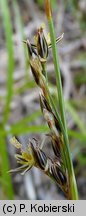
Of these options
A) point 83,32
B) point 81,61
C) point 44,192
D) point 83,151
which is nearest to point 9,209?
point 44,192

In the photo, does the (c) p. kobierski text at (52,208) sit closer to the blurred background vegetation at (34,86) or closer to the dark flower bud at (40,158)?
the dark flower bud at (40,158)

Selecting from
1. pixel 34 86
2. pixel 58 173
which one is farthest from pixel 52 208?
pixel 34 86

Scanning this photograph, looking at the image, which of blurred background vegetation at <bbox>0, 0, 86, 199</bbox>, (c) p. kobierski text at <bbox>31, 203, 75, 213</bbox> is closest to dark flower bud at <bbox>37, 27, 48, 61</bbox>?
(c) p. kobierski text at <bbox>31, 203, 75, 213</bbox>

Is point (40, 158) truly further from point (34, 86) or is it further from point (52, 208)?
point (34, 86)

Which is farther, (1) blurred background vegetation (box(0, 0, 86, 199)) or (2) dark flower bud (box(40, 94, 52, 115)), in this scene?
(1) blurred background vegetation (box(0, 0, 86, 199))

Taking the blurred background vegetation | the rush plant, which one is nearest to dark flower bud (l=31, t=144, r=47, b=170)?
the rush plant

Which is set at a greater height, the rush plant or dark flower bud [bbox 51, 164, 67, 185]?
the rush plant

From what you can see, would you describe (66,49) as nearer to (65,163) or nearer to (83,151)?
(83,151)

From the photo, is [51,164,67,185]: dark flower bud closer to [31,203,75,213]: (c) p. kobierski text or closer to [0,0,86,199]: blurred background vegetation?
[31,203,75,213]: (c) p. kobierski text

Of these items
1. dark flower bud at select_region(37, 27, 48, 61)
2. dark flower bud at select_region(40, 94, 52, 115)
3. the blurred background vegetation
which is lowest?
dark flower bud at select_region(40, 94, 52, 115)
